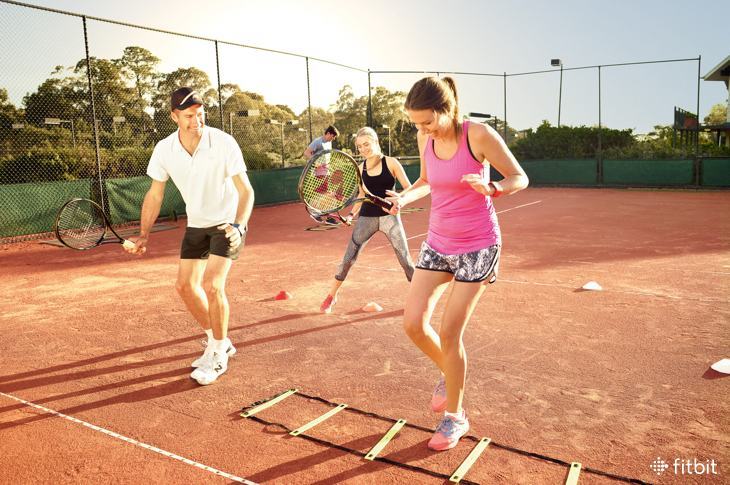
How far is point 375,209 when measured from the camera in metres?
6.02

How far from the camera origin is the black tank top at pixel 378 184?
5887mm

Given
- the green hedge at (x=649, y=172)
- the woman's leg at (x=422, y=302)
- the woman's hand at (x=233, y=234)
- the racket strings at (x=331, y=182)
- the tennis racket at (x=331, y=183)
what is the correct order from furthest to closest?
the green hedge at (x=649, y=172)
the racket strings at (x=331, y=182)
the tennis racket at (x=331, y=183)
the woman's hand at (x=233, y=234)
the woman's leg at (x=422, y=302)

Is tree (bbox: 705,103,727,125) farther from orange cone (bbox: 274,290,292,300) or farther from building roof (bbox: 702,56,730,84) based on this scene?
orange cone (bbox: 274,290,292,300)

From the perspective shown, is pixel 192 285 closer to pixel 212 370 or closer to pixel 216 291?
pixel 216 291

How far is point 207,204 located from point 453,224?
6.72 feet

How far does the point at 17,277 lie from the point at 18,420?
226 inches

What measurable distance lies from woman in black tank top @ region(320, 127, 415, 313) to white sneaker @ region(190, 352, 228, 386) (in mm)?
1894

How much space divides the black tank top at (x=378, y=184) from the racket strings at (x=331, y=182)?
432mm

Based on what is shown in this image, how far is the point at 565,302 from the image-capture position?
21.3ft

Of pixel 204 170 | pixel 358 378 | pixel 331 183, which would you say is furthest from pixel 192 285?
pixel 331 183

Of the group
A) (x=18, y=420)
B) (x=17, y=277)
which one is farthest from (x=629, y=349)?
(x=17, y=277)

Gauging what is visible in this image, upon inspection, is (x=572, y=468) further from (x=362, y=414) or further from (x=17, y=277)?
(x=17, y=277)

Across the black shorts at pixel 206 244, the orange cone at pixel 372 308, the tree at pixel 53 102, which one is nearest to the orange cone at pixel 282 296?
the orange cone at pixel 372 308

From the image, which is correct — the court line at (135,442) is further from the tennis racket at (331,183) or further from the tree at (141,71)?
the tree at (141,71)
